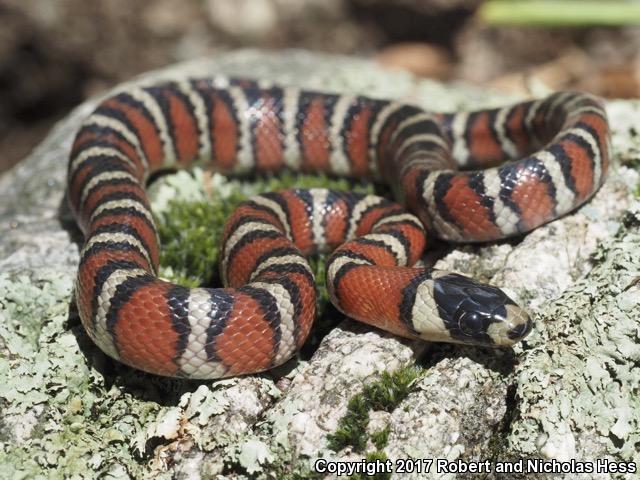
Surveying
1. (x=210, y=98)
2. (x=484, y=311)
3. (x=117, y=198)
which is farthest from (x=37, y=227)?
(x=484, y=311)

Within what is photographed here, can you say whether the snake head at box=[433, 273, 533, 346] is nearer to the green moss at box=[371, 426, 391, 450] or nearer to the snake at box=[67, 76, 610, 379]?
the snake at box=[67, 76, 610, 379]

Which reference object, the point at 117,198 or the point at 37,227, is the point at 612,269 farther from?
the point at 37,227

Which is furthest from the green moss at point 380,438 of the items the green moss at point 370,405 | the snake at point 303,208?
the snake at point 303,208

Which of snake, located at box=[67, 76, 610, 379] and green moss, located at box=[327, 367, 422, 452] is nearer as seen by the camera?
green moss, located at box=[327, 367, 422, 452]

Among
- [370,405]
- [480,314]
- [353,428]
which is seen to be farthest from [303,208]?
[353,428]

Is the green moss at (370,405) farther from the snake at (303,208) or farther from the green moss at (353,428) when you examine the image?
the snake at (303,208)

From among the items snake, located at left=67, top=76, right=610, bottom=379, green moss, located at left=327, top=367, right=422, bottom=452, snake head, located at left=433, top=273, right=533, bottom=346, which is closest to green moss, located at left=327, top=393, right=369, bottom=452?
green moss, located at left=327, top=367, right=422, bottom=452

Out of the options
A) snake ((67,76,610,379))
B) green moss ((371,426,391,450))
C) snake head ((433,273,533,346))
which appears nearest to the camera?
green moss ((371,426,391,450))
